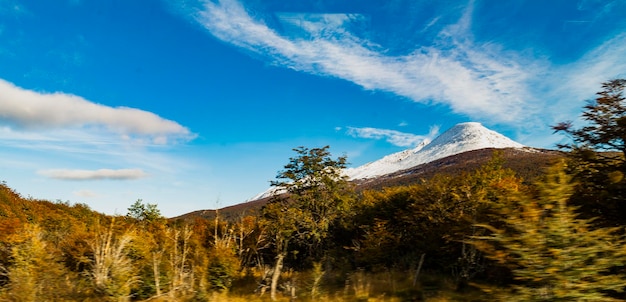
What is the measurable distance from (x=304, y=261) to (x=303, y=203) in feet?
17.8

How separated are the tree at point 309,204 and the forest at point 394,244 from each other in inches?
5.0

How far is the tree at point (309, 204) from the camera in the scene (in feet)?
105

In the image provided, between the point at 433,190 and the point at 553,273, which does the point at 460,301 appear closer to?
the point at 433,190

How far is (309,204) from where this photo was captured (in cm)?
3419

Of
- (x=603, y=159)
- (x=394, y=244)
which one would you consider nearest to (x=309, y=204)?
(x=394, y=244)

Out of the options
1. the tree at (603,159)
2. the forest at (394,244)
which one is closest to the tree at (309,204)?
the forest at (394,244)

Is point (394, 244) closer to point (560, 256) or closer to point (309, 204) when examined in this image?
point (309, 204)

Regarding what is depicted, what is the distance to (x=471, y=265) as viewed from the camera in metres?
18.1

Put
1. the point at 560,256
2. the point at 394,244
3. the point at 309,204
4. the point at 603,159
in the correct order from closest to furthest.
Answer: the point at 560,256 < the point at 603,159 < the point at 394,244 < the point at 309,204

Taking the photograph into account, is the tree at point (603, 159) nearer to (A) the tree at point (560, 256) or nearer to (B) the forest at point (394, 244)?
(B) the forest at point (394, 244)

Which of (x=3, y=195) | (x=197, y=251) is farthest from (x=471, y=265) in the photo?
(x=3, y=195)

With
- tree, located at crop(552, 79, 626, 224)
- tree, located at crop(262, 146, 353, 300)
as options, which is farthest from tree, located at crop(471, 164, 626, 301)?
tree, located at crop(262, 146, 353, 300)

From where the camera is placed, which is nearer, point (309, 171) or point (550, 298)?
point (550, 298)

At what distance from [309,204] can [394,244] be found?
1054 centimetres
